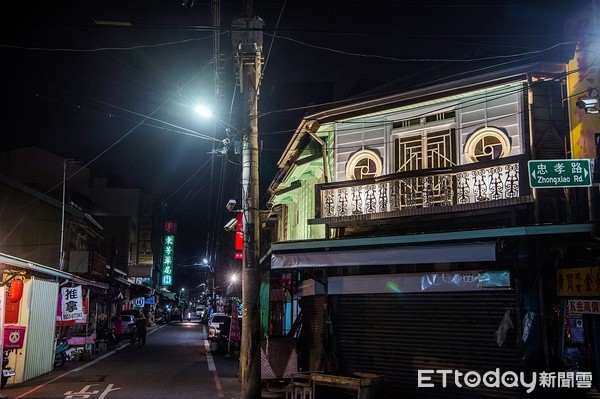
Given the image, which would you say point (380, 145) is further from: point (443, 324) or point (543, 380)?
point (543, 380)

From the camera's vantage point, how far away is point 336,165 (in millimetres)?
15188

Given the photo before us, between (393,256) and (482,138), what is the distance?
12.2 feet

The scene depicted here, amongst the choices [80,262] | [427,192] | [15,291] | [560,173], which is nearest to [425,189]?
[427,192]

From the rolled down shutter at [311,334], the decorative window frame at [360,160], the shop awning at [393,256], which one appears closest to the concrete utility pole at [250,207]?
the shop awning at [393,256]

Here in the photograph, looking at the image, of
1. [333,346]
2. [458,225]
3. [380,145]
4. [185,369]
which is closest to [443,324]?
[458,225]

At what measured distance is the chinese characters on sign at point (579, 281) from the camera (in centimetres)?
1015

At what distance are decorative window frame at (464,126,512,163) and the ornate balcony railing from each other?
0.78 m

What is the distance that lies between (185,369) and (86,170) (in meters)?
41.1

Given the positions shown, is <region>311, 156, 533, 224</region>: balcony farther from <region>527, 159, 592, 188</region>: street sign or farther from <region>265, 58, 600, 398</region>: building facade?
<region>527, 159, 592, 188</region>: street sign

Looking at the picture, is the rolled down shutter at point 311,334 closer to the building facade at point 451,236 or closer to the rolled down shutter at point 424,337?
the building facade at point 451,236

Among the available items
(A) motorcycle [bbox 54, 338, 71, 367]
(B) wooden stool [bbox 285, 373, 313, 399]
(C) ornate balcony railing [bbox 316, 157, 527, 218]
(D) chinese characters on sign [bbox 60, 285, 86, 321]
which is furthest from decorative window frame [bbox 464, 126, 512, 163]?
(A) motorcycle [bbox 54, 338, 71, 367]

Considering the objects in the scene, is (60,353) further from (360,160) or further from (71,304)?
(360,160)

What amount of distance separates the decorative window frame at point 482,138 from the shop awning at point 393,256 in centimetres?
252

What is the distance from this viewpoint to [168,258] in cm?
5956
